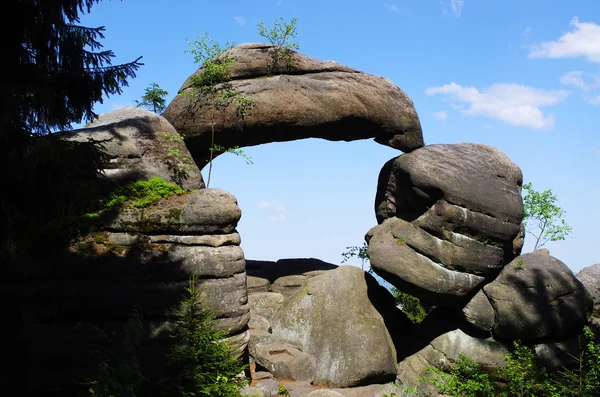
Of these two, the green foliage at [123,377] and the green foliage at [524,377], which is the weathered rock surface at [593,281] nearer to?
the green foliage at [524,377]

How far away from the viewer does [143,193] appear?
13812mm

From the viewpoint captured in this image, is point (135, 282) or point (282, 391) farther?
point (282, 391)

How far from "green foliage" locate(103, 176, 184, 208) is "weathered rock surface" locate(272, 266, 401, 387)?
571cm

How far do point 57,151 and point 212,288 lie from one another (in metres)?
4.98

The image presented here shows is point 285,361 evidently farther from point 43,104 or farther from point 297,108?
point 43,104

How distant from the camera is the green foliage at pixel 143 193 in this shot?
13.4 meters

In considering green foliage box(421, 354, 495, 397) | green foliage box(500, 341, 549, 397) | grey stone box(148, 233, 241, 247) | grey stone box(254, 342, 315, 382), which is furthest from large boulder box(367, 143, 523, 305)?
grey stone box(148, 233, 241, 247)

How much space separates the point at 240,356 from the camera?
13.2m

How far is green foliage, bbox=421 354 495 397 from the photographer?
13545mm

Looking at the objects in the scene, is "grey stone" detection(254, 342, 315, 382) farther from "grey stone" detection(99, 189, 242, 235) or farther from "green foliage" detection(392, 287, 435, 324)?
"green foliage" detection(392, 287, 435, 324)

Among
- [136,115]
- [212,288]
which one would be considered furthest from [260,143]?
[212,288]

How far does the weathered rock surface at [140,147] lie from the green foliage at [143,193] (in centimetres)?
39

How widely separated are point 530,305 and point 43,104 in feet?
47.0

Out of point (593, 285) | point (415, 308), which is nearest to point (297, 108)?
point (415, 308)
